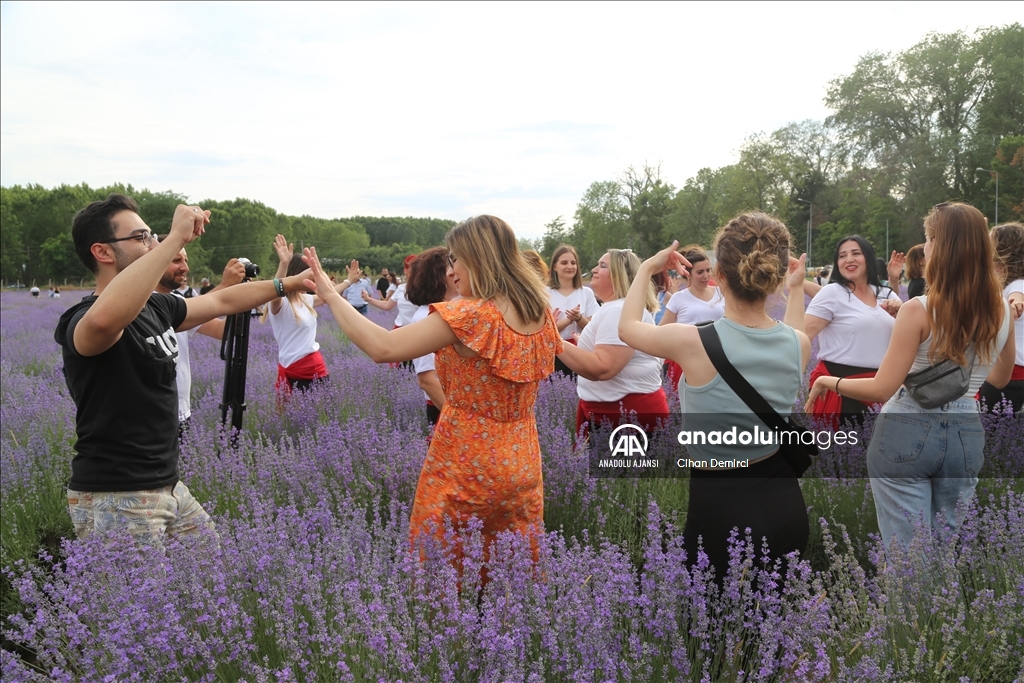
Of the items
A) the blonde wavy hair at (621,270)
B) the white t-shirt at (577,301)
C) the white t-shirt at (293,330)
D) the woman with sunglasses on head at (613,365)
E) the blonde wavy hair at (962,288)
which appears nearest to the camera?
the blonde wavy hair at (962,288)

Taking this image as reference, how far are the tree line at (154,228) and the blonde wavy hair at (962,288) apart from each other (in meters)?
49.8

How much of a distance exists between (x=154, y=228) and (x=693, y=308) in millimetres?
86182

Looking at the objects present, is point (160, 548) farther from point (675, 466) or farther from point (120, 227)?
point (675, 466)

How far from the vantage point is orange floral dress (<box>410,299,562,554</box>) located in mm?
2299

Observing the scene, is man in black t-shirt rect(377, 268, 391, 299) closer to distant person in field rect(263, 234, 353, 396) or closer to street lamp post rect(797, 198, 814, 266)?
distant person in field rect(263, 234, 353, 396)

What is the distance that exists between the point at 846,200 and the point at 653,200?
10996 millimetres

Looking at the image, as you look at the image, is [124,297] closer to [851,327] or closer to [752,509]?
[752,509]

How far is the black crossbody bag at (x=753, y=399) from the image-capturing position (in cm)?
214

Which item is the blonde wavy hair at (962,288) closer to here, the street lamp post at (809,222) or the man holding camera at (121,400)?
the man holding camera at (121,400)

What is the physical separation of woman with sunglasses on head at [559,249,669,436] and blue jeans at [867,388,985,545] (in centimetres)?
120

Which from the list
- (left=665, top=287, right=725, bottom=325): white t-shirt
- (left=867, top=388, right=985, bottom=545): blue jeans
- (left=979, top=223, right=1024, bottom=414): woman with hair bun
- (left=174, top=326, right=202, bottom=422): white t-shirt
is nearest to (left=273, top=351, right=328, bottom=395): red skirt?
(left=174, top=326, right=202, bottom=422): white t-shirt

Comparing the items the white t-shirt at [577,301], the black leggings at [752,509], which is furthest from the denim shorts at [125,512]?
the white t-shirt at [577,301]

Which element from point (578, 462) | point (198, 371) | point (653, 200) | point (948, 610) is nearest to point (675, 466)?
point (578, 462)

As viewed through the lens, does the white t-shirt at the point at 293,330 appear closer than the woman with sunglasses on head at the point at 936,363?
No
